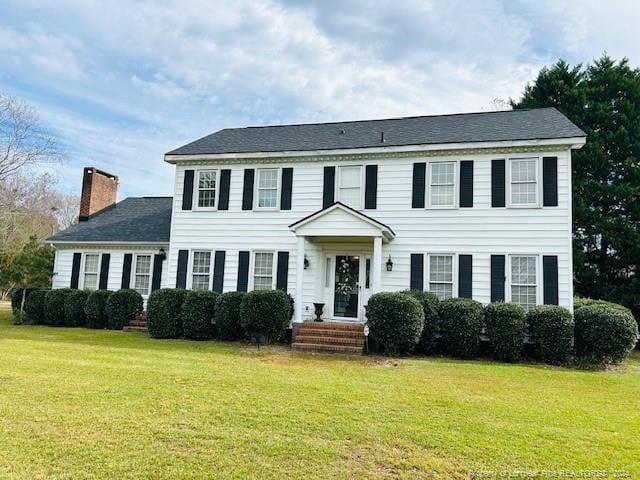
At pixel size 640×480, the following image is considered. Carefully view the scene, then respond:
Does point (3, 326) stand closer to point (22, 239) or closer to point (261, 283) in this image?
point (261, 283)

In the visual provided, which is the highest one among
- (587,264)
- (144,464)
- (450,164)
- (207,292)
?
(450,164)

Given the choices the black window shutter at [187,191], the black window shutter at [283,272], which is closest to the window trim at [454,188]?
the black window shutter at [283,272]

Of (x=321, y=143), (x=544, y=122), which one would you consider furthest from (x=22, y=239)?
(x=544, y=122)

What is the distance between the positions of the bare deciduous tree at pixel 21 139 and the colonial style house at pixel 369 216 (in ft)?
39.7

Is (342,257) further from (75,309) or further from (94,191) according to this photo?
(94,191)

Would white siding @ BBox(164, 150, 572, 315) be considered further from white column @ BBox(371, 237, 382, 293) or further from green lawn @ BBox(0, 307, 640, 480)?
green lawn @ BBox(0, 307, 640, 480)

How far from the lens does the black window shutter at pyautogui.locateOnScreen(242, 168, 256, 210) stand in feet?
49.8

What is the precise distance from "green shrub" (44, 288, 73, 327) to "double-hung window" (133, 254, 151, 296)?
228 cm

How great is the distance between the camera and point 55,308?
53.8 feet

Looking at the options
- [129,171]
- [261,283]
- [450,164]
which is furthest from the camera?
[129,171]

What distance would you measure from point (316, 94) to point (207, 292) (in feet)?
25.7

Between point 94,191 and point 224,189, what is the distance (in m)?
8.12

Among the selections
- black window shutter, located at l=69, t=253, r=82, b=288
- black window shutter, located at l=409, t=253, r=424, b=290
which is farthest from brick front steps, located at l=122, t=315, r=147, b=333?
black window shutter, located at l=409, t=253, r=424, b=290

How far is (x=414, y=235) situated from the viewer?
13.7 meters
